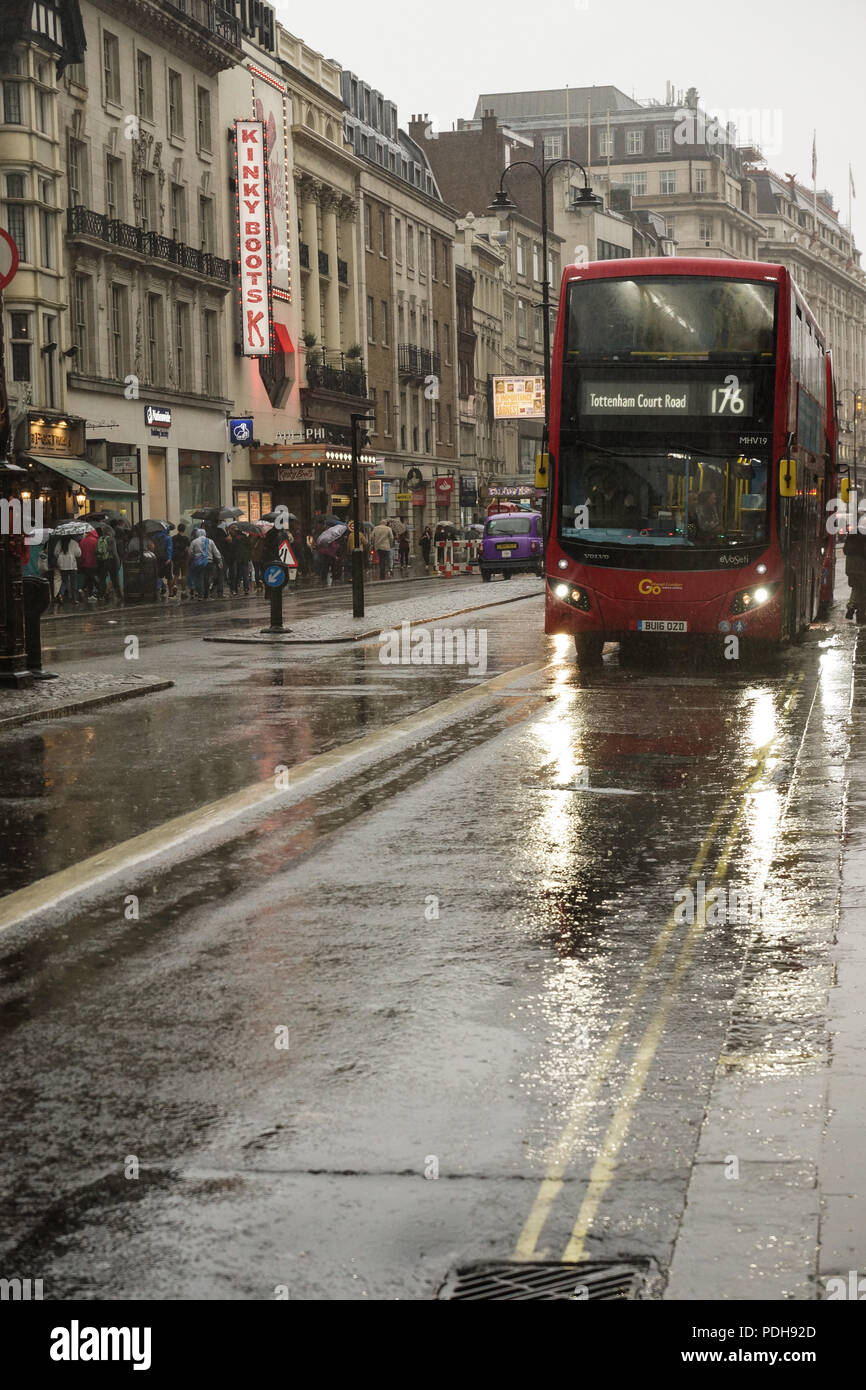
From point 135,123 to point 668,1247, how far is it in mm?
48509

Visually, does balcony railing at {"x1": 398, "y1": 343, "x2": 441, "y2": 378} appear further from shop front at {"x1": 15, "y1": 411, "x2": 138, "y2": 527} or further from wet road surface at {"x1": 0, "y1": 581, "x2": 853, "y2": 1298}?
wet road surface at {"x1": 0, "y1": 581, "x2": 853, "y2": 1298}

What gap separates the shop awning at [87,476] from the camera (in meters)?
42.1

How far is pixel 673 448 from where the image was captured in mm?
19234

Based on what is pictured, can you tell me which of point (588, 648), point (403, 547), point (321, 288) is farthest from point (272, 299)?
point (588, 648)

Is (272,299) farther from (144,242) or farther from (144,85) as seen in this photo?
(144,242)

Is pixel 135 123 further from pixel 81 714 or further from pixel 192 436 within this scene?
pixel 81 714

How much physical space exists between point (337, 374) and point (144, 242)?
18.6 m

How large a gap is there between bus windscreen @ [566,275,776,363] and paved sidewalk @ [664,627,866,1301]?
1149 centimetres

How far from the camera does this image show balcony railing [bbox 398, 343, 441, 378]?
3169 inches

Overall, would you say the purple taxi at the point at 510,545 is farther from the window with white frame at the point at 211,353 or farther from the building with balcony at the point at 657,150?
the building with balcony at the point at 657,150

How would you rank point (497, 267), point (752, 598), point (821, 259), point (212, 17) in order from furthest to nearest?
point (821, 259), point (497, 267), point (212, 17), point (752, 598)

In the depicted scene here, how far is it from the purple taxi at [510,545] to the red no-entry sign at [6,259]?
38.7m

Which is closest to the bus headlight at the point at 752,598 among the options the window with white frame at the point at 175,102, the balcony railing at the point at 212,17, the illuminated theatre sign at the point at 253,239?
the balcony railing at the point at 212,17

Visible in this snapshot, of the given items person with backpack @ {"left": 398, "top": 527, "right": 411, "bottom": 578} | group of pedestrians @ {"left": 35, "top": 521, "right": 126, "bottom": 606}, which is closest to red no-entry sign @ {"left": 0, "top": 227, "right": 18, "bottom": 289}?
group of pedestrians @ {"left": 35, "top": 521, "right": 126, "bottom": 606}
